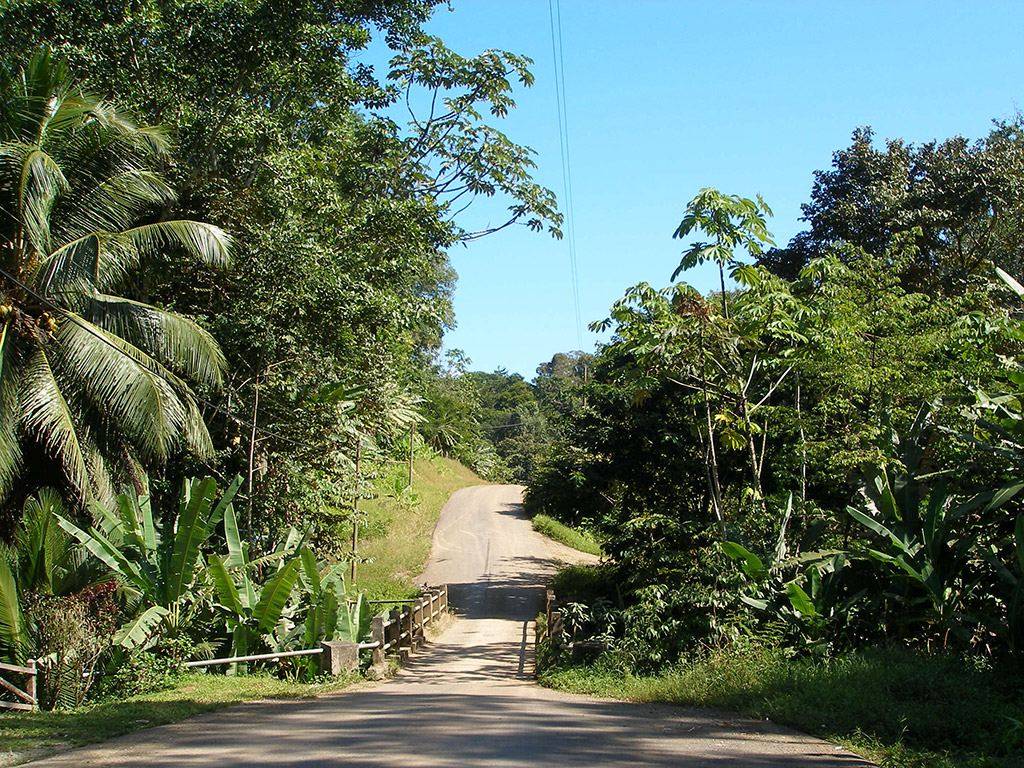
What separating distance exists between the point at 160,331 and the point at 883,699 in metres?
11.2

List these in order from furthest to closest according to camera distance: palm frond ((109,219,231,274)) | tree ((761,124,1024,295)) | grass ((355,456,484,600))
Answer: grass ((355,456,484,600)) < tree ((761,124,1024,295)) < palm frond ((109,219,231,274))

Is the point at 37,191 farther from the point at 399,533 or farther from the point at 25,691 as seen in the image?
the point at 399,533

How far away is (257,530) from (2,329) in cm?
649

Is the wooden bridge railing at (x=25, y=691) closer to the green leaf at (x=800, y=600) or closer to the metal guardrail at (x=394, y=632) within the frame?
the metal guardrail at (x=394, y=632)

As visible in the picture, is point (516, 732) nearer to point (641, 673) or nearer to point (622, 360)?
point (641, 673)

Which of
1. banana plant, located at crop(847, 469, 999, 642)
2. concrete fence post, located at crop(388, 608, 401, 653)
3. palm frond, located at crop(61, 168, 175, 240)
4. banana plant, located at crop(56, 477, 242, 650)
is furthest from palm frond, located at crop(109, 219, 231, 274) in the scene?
banana plant, located at crop(847, 469, 999, 642)

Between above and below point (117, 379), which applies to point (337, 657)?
below

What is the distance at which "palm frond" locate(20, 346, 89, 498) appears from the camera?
11.5 metres

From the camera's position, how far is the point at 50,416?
37.7ft

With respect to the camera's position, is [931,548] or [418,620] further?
[418,620]

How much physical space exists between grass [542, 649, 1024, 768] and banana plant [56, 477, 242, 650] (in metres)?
6.30

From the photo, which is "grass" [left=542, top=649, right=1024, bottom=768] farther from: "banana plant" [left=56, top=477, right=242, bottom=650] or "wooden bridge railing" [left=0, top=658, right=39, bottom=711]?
"wooden bridge railing" [left=0, top=658, right=39, bottom=711]

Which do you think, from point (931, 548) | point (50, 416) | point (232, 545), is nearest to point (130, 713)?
point (232, 545)

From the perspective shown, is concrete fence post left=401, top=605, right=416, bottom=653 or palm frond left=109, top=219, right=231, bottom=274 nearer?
palm frond left=109, top=219, right=231, bottom=274
